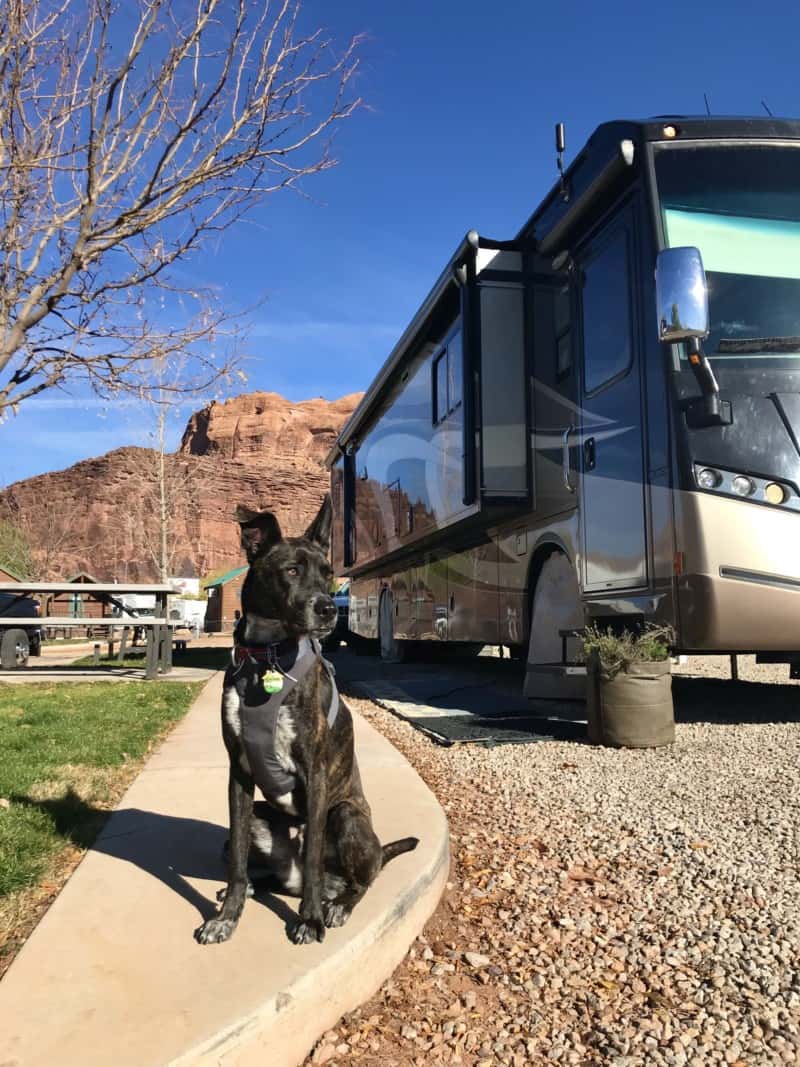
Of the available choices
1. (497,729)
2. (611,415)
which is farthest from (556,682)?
(611,415)

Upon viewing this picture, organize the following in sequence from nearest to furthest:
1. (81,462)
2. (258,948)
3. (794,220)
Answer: (258,948), (794,220), (81,462)

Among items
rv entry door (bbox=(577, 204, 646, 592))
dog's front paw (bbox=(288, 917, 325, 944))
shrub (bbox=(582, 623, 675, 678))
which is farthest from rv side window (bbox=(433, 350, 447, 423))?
dog's front paw (bbox=(288, 917, 325, 944))

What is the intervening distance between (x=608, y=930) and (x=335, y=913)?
97cm

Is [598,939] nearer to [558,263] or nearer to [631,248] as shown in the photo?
[631,248]

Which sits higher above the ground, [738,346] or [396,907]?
[738,346]

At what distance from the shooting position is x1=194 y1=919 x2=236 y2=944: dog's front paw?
2480 mm

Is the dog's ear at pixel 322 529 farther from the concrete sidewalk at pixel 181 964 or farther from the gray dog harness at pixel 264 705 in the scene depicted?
the concrete sidewalk at pixel 181 964

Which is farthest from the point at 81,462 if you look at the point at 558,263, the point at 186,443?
the point at 558,263

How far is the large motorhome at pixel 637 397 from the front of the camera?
5129 millimetres

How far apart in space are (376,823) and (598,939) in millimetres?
1235

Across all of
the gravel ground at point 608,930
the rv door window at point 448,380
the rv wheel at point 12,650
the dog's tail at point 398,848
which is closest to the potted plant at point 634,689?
the gravel ground at point 608,930

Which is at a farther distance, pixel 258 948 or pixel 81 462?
pixel 81 462

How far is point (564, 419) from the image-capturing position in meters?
6.84

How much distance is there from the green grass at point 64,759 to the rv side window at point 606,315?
171 inches
